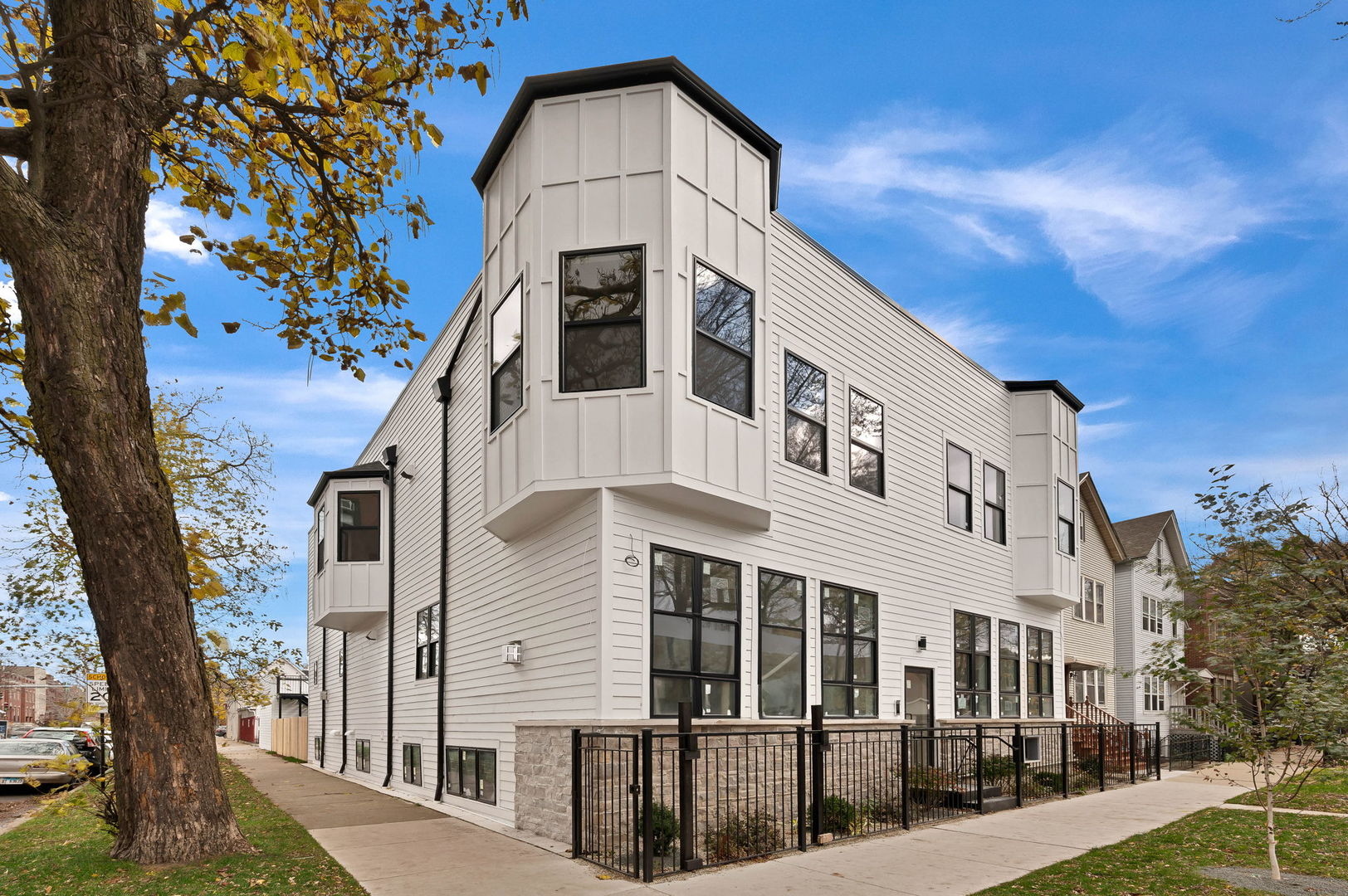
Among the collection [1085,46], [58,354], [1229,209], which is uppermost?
[1229,209]

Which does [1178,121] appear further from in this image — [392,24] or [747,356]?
[392,24]

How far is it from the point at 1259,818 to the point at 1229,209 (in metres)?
17.0

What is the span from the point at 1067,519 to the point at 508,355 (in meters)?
13.6

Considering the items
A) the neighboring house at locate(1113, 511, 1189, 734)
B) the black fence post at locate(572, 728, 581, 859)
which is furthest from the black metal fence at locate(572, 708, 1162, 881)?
the neighboring house at locate(1113, 511, 1189, 734)

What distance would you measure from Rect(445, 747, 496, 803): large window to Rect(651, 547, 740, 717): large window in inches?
150

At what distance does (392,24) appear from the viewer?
8320mm

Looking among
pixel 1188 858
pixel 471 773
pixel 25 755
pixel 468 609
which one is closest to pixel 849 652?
pixel 1188 858

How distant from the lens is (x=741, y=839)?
9.87 m

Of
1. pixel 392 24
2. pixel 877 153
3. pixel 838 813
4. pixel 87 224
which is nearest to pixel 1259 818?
pixel 838 813

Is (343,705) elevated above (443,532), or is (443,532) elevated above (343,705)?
(443,532)

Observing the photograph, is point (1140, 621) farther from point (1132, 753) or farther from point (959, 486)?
point (959, 486)

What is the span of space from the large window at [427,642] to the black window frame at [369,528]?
3.39 meters

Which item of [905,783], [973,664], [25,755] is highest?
[973,664]

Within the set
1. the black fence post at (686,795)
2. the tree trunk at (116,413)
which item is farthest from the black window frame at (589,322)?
the tree trunk at (116,413)
